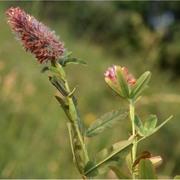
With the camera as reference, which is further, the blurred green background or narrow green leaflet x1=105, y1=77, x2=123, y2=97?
the blurred green background

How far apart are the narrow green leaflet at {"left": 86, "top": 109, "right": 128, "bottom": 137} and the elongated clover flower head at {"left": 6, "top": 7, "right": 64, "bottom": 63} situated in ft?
0.20

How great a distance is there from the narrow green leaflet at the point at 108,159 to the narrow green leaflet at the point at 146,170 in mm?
13

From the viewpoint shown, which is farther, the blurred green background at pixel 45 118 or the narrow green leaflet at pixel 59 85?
the blurred green background at pixel 45 118

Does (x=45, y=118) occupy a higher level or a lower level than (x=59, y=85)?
lower

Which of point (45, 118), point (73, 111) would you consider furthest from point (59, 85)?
point (45, 118)

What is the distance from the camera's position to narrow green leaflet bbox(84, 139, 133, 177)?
11.7 inches

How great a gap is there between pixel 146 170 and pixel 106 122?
67mm

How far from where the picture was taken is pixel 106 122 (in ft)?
1.13

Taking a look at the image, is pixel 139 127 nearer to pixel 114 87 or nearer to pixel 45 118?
pixel 114 87

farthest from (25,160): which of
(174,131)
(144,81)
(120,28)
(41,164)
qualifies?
(120,28)

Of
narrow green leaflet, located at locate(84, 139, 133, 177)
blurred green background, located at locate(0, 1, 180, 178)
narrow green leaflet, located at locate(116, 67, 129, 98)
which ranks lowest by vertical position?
blurred green background, located at locate(0, 1, 180, 178)

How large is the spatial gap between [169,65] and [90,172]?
7.85 m

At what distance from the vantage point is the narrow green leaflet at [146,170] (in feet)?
0.94

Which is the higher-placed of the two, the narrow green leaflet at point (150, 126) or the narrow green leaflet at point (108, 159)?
the narrow green leaflet at point (108, 159)
